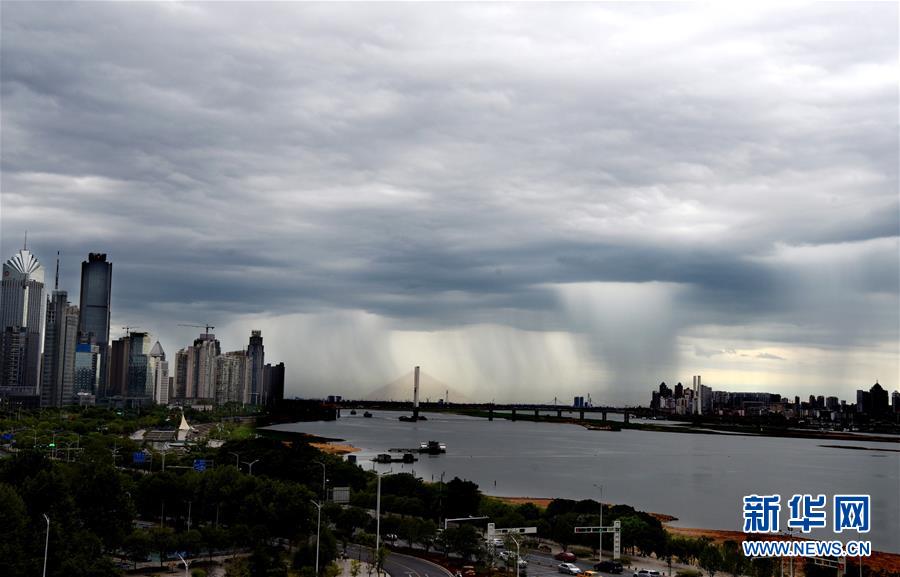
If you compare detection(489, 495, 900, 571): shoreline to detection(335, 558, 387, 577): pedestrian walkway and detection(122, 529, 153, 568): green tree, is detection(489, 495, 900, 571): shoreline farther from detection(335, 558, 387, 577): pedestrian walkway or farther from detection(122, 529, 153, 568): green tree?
detection(122, 529, 153, 568): green tree

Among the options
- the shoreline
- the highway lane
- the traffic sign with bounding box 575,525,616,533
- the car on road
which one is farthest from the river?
the highway lane

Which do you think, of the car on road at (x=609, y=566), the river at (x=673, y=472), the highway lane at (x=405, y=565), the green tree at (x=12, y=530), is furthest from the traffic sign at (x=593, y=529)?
the green tree at (x=12, y=530)

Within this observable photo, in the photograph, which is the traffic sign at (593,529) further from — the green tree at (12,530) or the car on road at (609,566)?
the green tree at (12,530)

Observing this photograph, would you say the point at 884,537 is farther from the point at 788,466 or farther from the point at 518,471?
the point at 788,466

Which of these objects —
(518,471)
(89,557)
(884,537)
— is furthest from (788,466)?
(89,557)

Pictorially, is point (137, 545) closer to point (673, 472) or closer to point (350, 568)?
point (350, 568)
